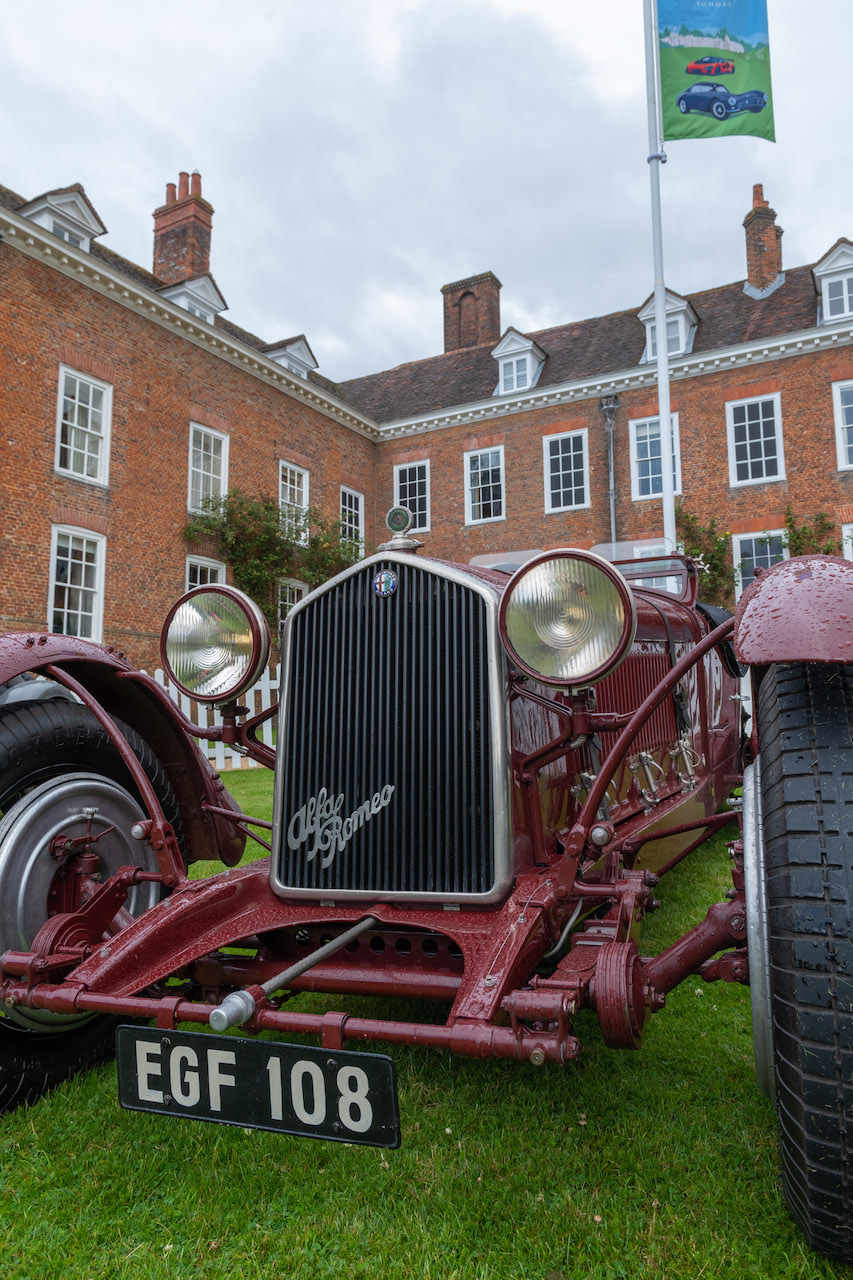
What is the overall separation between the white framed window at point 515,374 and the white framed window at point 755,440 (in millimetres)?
4768

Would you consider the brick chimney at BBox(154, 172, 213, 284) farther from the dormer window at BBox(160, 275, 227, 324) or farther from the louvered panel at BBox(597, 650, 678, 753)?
the louvered panel at BBox(597, 650, 678, 753)

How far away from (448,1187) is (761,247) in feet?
68.1

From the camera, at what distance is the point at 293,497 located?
58.2 feet

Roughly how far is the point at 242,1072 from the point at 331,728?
90 centimetres

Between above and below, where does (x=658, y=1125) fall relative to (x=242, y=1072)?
below

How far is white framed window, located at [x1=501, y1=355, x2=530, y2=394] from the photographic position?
1944 cm

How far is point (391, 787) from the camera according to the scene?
2113mm

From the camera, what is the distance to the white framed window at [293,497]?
1662cm

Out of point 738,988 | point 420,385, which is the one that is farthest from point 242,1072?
point 420,385

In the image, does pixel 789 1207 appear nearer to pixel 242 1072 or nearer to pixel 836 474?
pixel 242 1072

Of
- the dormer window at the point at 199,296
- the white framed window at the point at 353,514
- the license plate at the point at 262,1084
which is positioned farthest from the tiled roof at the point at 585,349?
the license plate at the point at 262,1084

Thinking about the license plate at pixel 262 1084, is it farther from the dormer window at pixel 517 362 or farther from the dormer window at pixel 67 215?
the dormer window at pixel 517 362

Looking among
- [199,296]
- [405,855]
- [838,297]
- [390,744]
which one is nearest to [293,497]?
[199,296]

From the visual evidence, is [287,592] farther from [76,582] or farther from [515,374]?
[515,374]
